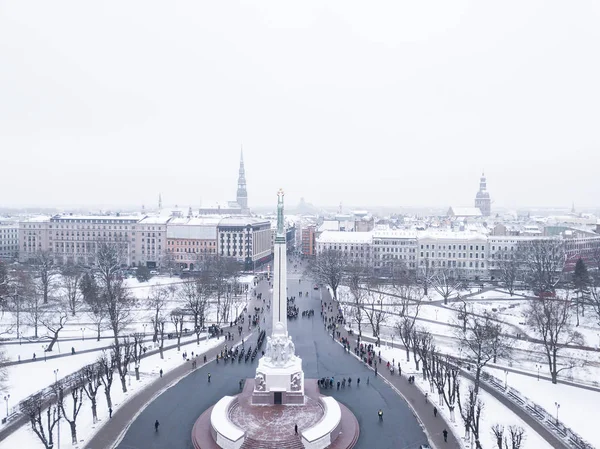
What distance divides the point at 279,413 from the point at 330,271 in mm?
40938

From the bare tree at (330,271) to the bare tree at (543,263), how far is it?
2540 cm

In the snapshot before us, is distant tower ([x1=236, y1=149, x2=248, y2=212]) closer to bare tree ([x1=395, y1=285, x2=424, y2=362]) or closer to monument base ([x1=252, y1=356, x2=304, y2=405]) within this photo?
bare tree ([x1=395, y1=285, x2=424, y2=362])

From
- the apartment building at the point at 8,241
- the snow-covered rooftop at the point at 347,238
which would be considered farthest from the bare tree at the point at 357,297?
the apartment building at the point at 8,241

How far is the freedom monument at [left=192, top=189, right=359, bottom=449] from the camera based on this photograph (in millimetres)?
24641

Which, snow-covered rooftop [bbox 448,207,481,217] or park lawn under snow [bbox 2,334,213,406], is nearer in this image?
park lawn under snow [bbox 2,334,213,406]

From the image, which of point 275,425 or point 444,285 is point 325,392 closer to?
point 275,425

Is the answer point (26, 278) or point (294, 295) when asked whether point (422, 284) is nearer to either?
point (294, 295)

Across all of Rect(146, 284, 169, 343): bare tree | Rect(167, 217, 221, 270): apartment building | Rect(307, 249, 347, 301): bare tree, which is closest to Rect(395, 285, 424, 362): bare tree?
Rect(307, 249, 347, 301): bare tree

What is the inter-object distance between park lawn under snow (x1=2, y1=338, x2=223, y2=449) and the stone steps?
827 centimetres

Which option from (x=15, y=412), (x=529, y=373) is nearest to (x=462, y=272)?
(x=529, y=373)

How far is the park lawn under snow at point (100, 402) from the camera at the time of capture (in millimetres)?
25062

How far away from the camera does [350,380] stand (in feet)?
111

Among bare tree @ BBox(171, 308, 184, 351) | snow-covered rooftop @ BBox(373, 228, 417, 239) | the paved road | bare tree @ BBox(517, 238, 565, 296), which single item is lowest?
the paved road

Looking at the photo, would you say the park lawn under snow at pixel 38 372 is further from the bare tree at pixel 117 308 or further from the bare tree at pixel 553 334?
the bare tree at pixel 553 334
